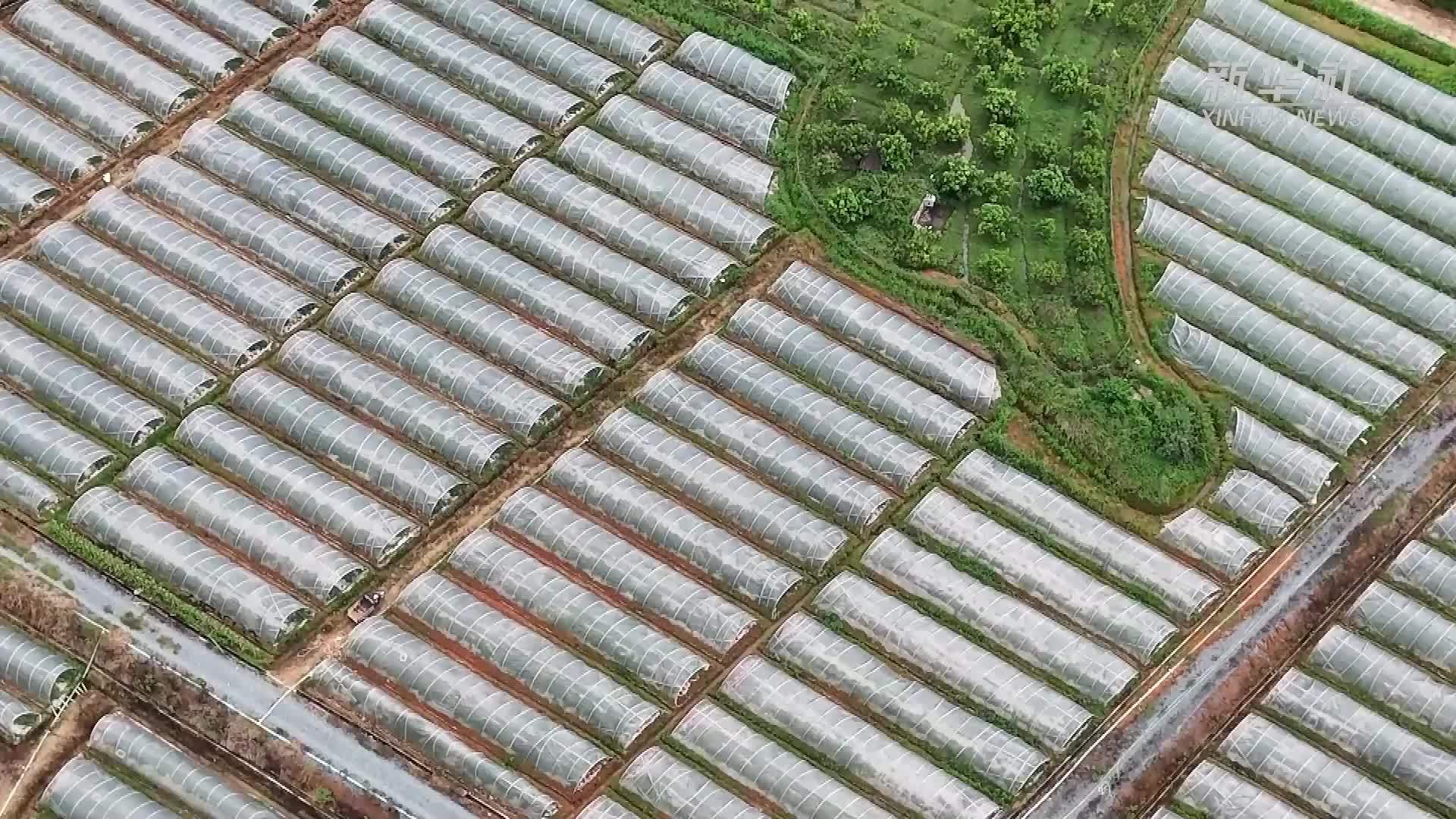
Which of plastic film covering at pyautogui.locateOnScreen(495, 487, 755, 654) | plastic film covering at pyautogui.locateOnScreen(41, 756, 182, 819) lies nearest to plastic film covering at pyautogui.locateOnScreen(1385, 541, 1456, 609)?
plastic film covering at pyautogui.locateOnScreen(495, 487, 755, 654)

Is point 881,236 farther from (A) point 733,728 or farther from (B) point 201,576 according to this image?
(B) point 201,576

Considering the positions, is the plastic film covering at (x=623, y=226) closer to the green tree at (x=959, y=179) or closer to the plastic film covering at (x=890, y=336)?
the plastic film covering at (x=890, y=336)

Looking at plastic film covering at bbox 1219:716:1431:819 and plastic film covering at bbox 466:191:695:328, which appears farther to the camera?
plastic film covering at bbox 466:191:695:328

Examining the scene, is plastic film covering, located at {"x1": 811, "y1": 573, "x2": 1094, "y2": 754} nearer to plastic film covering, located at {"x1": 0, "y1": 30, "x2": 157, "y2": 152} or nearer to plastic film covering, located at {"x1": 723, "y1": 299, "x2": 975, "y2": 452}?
plastic film covering, located at {"x1": 723, "y1": 299, "x2": 975, "y2": 452}

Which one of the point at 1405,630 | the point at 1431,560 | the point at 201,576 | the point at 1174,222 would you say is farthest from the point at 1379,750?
the point at 201,576

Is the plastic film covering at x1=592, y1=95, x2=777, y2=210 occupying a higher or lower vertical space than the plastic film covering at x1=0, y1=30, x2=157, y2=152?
higher

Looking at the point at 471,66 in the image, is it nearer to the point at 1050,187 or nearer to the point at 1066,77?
the point at 1050,187
